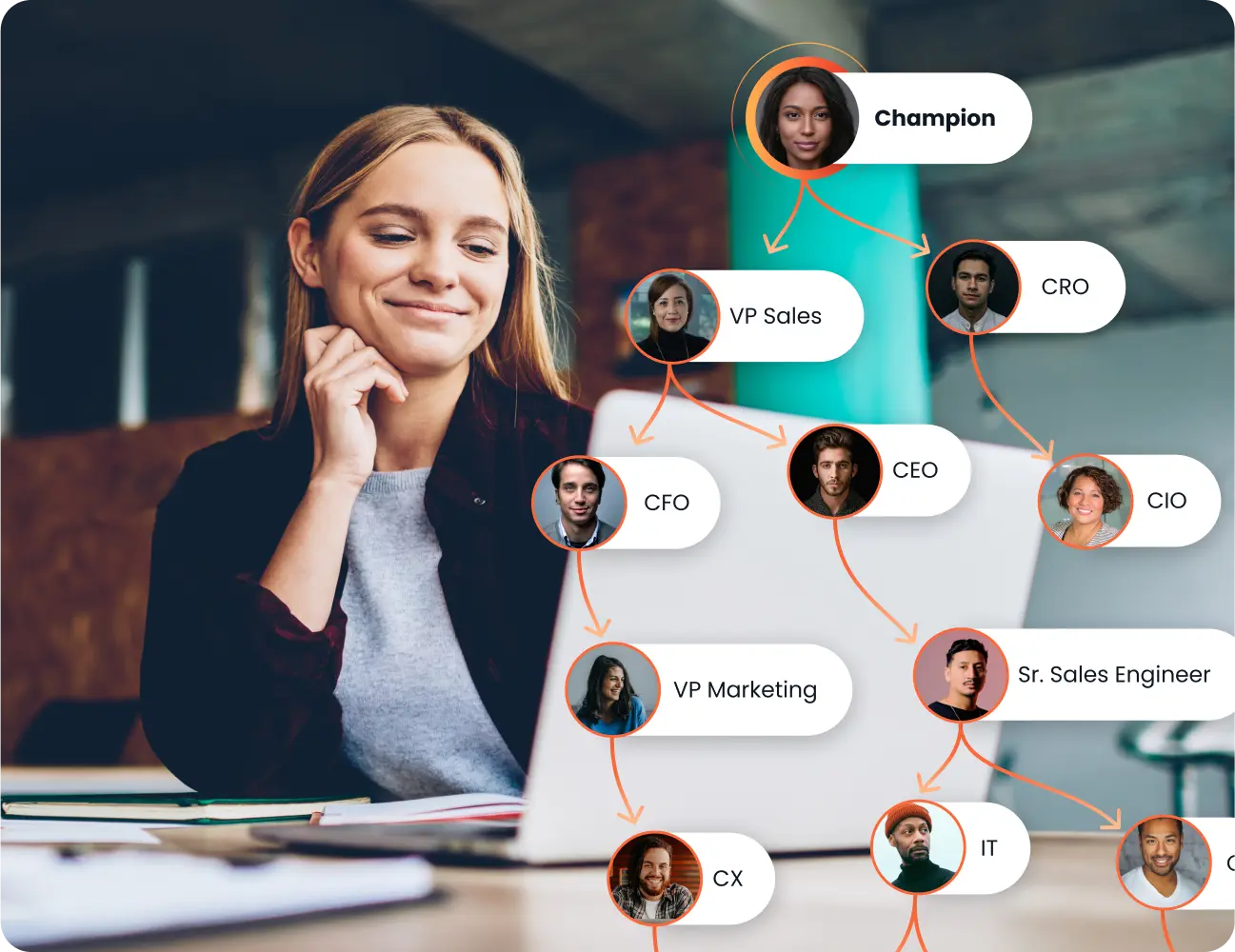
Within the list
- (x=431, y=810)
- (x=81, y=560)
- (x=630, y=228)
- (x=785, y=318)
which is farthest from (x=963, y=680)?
(x=81, y=560)

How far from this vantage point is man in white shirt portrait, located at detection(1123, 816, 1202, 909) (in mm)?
810

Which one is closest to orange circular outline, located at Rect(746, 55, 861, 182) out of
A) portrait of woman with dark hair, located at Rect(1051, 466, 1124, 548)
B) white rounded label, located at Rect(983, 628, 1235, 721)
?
portrait of woman with dark hair, located at Rect(1051, 466, 1124, 548)

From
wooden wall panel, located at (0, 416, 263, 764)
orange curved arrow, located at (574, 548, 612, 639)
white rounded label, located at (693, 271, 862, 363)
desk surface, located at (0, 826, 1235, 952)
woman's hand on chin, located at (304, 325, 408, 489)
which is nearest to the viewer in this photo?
desk surface, located at (0, 826, 1235, 952)

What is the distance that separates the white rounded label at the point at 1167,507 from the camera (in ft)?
2.91

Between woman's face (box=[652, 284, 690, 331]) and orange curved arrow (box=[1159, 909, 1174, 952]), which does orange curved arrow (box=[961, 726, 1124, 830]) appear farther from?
woman's face (box=[652, 284, 690, 331])

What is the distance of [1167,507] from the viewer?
89 cm

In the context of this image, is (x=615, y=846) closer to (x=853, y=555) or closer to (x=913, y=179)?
(x=853, y=555)

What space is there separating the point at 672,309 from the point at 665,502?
194 millimetres

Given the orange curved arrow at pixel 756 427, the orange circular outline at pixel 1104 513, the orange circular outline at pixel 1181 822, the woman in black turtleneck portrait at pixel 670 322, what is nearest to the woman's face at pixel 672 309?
the woman in black turtleneck portrait at pixel 670 322

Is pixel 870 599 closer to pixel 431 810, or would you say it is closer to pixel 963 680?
pixel 963 680

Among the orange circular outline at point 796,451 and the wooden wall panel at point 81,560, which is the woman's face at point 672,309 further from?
the wooden wall panel at point 81,560

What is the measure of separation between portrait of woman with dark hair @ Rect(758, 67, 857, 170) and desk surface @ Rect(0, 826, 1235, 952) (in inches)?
23.1

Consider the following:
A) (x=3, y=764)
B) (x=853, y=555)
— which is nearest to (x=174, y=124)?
(x=3, y=764)

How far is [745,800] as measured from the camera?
803 mm
